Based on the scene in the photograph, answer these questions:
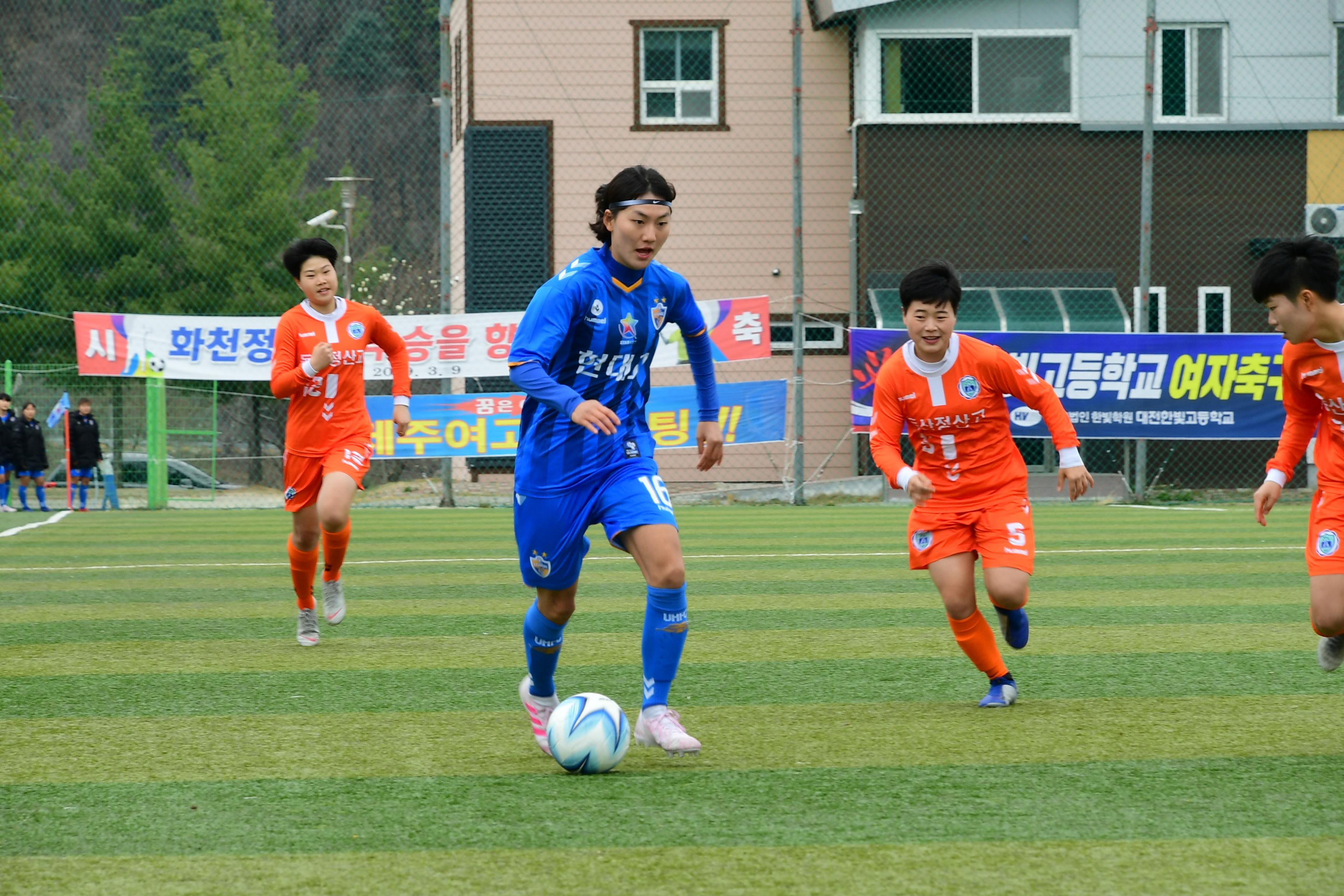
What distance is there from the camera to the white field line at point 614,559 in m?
12.1

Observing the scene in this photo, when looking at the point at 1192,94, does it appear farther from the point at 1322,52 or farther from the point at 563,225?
the point at 563,225

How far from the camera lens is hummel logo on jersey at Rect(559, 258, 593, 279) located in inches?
188

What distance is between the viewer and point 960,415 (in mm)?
5797

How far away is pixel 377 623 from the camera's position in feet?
28.0

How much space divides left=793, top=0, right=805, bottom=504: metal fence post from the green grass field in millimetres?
10035

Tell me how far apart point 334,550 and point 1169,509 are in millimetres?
13789

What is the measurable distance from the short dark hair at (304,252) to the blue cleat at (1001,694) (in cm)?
414

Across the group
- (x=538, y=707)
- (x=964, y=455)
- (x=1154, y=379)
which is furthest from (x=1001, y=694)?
(x=1154, y=379)

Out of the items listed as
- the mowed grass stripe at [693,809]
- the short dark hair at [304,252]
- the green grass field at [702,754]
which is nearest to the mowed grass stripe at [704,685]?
the green grass field at [702,754]

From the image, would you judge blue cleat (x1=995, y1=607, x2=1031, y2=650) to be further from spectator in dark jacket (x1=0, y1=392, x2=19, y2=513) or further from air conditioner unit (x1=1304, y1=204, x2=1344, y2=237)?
air conditioner unit (x1=1304, y1=204, x2=1344, y2=237)

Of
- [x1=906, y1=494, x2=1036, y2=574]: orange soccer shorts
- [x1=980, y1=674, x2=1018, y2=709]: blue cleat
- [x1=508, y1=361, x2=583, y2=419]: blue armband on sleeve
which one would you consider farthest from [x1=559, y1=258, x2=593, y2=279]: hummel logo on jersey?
[x1=980, y1=674, x2=1018, y2=709]: blue cleat

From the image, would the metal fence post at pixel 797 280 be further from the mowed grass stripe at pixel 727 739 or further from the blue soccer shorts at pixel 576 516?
the blue soccer shorts at pixel 576 516

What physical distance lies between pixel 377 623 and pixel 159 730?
323 cm

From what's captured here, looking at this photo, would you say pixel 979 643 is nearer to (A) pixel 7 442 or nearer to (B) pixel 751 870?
(B) pixel 751 870
